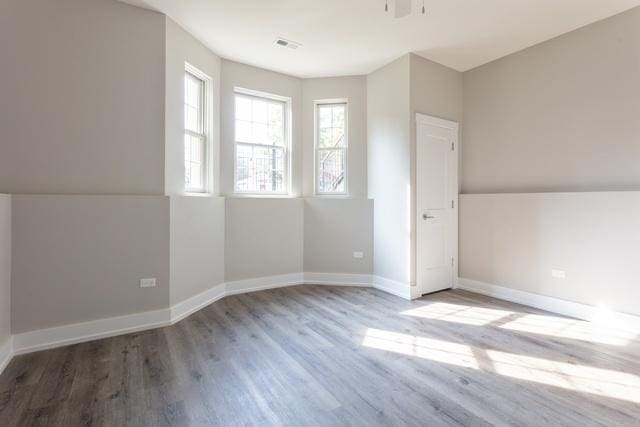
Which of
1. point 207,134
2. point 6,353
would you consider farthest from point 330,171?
point 6,353

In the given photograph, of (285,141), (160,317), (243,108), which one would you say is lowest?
(160,317)

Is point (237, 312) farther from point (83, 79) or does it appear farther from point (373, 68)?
point (373, 68)

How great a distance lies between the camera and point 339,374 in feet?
7.14

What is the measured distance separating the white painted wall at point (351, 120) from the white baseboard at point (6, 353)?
3.51 metres

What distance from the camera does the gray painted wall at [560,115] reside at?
118 inches

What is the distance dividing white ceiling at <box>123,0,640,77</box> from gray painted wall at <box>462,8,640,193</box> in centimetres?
21

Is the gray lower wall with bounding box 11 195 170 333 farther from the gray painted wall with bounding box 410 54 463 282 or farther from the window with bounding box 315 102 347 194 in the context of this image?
the gray painted wall with bounding box 410 54 463 282

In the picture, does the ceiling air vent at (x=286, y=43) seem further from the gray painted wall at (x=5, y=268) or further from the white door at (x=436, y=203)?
the gray painted wall at (x=5, y=268)

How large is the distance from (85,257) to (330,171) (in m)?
3.13

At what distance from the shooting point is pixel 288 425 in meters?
1.67

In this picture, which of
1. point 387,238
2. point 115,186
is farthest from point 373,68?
point 115,186

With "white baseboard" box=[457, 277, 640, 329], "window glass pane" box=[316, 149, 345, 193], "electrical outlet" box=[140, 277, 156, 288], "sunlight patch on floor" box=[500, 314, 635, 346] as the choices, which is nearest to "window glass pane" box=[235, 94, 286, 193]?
"window glass pane" box=[316, 149, 345, 193]

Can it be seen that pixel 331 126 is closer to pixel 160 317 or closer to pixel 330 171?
pixel 330 171

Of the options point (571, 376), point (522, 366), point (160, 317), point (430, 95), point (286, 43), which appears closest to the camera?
point (571, 376)
